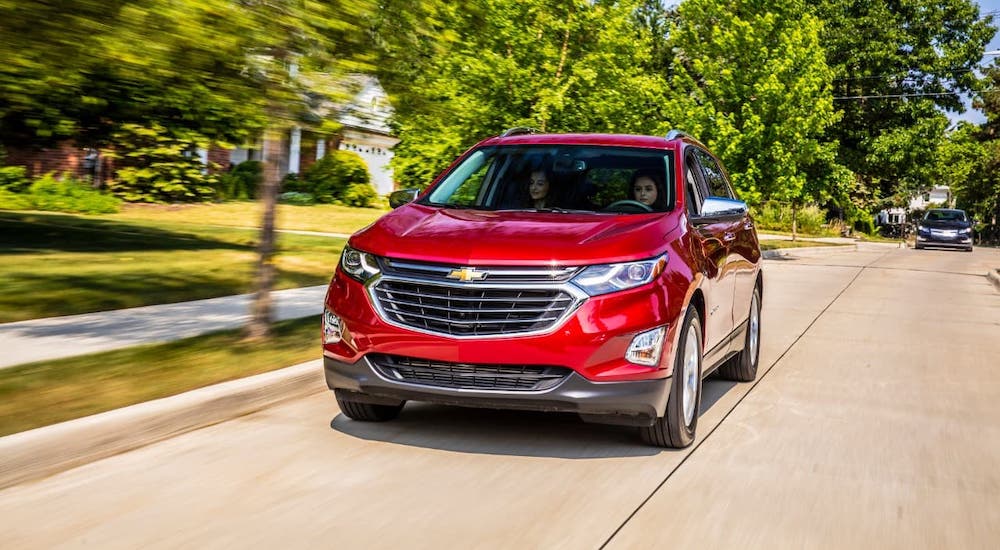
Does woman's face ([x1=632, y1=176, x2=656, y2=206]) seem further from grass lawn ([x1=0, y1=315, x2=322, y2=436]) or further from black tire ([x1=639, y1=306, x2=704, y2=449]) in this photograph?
grass lawn ([x1=0, y1=315, x2=322, y2=436])

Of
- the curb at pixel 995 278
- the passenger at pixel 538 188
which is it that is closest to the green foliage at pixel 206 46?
the passenger at pixel 538 188

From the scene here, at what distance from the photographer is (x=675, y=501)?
5320 mm

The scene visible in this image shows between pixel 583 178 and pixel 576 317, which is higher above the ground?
pixel 583 178

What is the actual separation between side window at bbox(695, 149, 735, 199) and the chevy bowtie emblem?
9.16ft

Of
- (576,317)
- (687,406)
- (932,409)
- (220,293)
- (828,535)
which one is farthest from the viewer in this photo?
(220,293)

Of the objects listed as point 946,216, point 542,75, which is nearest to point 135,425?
point 542,75

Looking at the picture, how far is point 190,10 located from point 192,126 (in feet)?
47.7

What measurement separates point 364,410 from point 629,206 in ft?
6.65

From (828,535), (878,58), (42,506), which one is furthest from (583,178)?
(878,58)

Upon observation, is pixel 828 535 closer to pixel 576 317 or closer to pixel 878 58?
pixel 576 317

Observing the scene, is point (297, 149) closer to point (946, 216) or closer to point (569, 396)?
point (946, 216)

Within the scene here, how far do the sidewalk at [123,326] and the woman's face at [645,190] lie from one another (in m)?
4.19

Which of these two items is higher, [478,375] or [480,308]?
[480,308]

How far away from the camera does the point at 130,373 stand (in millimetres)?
7551
